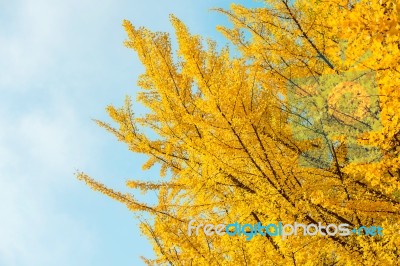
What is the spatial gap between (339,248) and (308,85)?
167cm

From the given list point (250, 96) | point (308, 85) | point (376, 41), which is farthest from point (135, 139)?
point (376, 41)

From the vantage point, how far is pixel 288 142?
3992mm

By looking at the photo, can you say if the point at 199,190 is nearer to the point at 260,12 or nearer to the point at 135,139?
the point at 135,139

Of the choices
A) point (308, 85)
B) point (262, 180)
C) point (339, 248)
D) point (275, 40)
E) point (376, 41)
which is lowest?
point (339, 248)

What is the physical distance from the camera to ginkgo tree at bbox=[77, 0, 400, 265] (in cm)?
280

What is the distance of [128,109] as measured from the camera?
4496mm

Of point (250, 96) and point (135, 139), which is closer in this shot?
point (250, 96)
